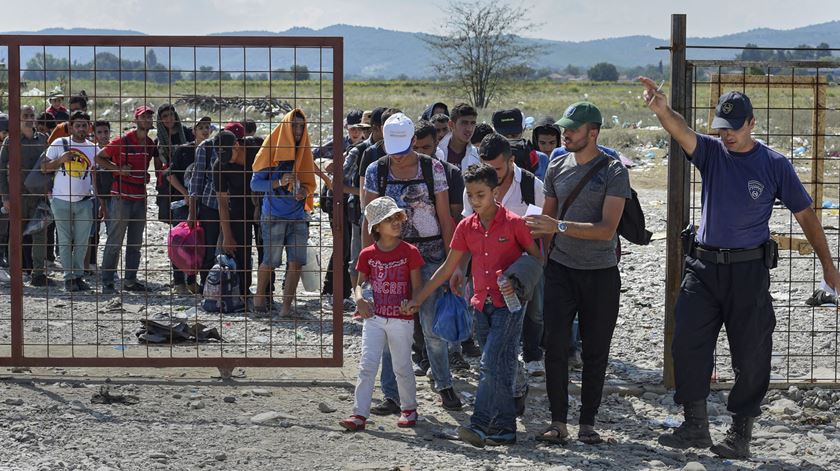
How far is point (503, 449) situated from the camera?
6859 mm

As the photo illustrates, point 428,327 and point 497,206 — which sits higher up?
point 497,206

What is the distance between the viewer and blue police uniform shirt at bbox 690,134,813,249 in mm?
6590

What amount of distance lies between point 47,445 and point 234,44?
2941 millimetres

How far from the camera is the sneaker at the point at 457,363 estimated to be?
8797mm

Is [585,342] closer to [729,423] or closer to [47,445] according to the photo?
[729,423]

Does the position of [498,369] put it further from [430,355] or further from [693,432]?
[693,432]

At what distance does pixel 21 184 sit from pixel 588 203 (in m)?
3.98

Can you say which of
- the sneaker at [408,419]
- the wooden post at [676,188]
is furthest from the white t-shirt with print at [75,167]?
the wooden post at [676,188]

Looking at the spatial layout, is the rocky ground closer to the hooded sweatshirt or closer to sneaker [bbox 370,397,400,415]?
sneaker [bbox 370,397,400,415]

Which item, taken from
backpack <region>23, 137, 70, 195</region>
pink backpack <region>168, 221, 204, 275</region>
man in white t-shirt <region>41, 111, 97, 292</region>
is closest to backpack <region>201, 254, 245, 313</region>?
pink backpack <region>168, 221, 204, 275</region>

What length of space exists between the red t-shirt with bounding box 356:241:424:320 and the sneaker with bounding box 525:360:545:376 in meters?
1.89

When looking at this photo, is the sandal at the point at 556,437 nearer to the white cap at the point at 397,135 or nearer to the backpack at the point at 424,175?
the backpack at the point at 424,175

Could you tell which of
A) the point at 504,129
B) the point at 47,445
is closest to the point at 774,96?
the point at 504,129

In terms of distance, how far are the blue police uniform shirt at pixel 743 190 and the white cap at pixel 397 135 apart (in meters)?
1.80
